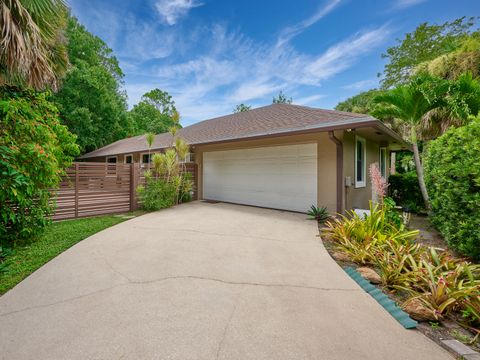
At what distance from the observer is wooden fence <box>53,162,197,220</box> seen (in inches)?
261

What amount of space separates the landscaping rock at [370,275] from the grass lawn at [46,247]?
15.4 ft

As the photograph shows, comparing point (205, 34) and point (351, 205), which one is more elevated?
point (205, 34)

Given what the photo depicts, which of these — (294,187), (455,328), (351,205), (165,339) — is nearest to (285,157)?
(294,187)

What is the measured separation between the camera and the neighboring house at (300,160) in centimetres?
679

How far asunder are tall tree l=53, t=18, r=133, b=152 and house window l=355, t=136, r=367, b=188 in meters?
18.3

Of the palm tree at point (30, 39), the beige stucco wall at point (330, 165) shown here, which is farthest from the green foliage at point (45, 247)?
the beige stucco wall at point (330, 165)

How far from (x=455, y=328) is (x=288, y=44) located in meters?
12.4

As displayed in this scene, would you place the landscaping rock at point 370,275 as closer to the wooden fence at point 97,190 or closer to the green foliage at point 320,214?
the green foliage at point 320,214

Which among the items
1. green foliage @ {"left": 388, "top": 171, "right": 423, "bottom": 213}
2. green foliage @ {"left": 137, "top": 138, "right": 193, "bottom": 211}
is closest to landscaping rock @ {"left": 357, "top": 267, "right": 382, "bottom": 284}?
green foliage @ {"left": 137, "top": 138, "right": 193, "bottom": 211}

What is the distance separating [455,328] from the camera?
2105 millimetres

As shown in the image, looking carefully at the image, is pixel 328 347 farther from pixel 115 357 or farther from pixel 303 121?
pixel 303 121

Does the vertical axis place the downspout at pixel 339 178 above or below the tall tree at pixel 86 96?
below

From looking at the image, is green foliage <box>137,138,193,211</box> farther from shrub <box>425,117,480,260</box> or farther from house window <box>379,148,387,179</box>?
house window <box>379,148,387,179</box>

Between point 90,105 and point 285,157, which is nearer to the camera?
point 285,157
